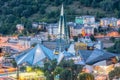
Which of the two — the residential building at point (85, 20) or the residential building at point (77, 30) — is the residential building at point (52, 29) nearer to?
the residential building at point (77, 30)

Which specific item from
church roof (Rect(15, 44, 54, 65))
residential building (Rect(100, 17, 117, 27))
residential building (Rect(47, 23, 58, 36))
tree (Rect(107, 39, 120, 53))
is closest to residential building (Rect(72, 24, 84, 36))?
residential building (Rect(47, 23, 58, 36))

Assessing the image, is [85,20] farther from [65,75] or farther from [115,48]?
[65,75]

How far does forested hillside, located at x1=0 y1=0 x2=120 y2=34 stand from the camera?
3388cm

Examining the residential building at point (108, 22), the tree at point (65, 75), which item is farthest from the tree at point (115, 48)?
the tree at point (65, 75)

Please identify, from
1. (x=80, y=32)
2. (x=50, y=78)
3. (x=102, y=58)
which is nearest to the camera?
(x=50, y=78)

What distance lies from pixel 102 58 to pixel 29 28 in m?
10.1

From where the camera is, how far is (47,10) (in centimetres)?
3531

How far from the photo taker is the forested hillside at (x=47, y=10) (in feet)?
111

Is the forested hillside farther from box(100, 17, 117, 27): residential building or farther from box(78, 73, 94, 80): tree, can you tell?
box(78, 73, 94, 80): tree

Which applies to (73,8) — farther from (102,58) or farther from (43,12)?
(102,58)

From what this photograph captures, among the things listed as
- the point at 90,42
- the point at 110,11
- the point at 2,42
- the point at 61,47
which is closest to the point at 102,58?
the point at 61,47

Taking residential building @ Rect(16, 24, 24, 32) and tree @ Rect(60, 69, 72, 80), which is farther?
residential building @ Rect(16, 24, 24, 32)

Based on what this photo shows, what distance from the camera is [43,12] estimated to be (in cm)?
3506

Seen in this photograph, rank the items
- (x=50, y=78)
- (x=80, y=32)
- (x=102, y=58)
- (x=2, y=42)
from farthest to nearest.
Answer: (x=80, y=32) → (x=2, y=42) → (x=102, y=58) → (x=50, y=78)
